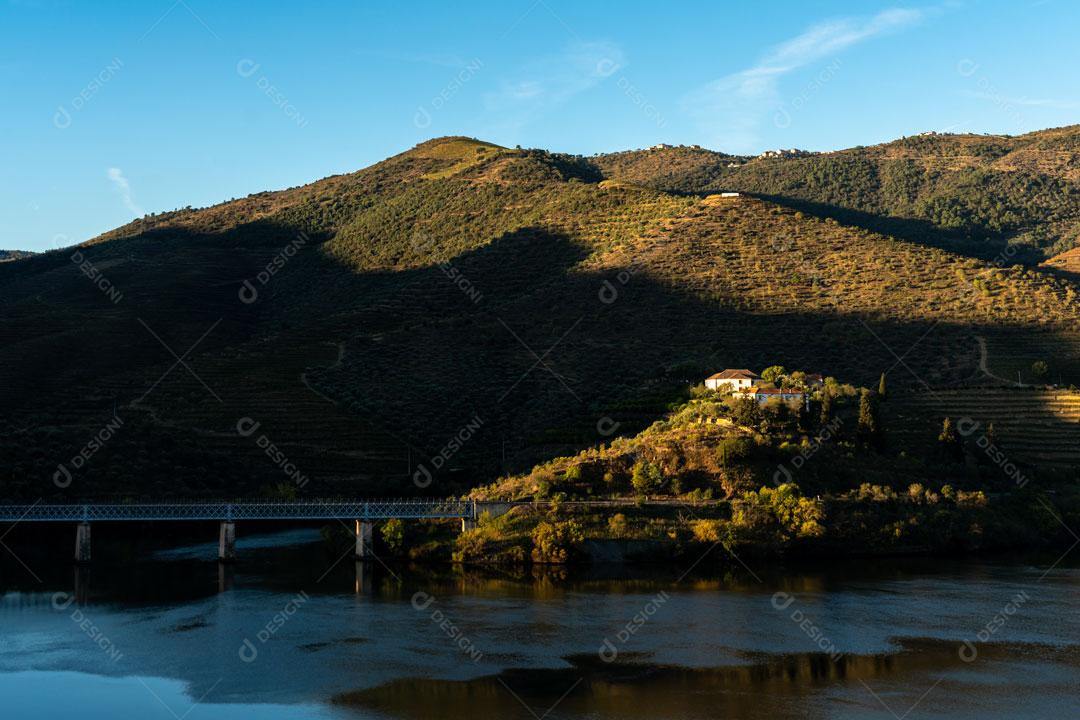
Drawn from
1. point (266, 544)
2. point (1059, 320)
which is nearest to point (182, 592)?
point (266, 544)

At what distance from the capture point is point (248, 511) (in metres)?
76.5

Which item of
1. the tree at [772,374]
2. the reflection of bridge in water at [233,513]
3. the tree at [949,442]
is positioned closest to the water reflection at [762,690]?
the reflection of bridge in water at [233,513]

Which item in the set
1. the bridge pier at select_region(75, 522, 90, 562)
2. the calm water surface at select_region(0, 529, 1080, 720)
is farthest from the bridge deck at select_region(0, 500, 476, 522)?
the calm water surface at select_region(0, 529, 1080, 720)

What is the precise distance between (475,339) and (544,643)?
7415 centimetres

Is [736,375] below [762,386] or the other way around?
the other way around

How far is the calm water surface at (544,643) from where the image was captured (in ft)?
140

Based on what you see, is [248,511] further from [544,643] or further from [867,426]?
[867,426]

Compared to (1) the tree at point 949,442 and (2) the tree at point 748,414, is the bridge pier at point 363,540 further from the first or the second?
(1) the tree at point 949,442

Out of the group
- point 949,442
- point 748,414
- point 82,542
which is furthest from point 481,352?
point 82,542

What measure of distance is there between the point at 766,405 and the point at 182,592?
44.2 m

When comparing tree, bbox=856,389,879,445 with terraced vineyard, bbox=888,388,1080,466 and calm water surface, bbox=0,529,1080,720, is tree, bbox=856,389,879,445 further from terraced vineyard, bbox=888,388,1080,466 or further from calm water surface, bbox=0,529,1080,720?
calm water surface, bbox=0,529,1080,720

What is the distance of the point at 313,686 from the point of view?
4491 cm

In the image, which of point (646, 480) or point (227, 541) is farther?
point (646, 480)

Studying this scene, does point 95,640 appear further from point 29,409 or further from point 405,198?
point 405,198
